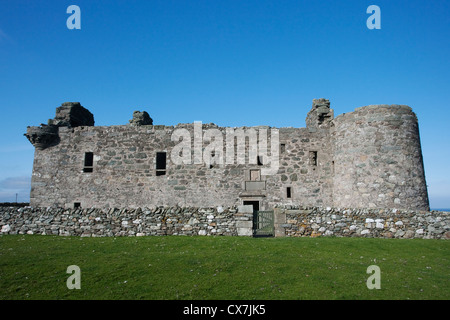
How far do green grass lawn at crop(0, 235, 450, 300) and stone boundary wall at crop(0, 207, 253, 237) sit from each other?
992 mm

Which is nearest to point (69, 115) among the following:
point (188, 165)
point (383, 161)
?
point (188, 165)

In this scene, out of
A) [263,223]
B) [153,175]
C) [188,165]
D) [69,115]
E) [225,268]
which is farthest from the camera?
[69,115]

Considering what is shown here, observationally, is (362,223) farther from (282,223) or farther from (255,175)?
(255,175)

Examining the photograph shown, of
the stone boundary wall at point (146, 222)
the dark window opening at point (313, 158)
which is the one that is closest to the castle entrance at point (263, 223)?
the stone boundary wall at point (146, 222)

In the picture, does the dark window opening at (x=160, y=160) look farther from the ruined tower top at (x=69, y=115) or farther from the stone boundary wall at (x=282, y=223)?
the stone boundary wall at (x=282, y=223)

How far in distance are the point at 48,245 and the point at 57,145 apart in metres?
10.7

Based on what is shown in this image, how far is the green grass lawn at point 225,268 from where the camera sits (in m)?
6.45

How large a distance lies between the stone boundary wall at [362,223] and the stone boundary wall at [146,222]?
1.90 m

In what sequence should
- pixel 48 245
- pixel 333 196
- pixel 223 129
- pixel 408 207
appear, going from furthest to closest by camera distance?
pixel 223 129, pixel 333 196, pixel 408 207, pixel 48 245

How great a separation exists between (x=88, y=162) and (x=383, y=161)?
1771cm

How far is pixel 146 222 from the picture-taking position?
12.6m
